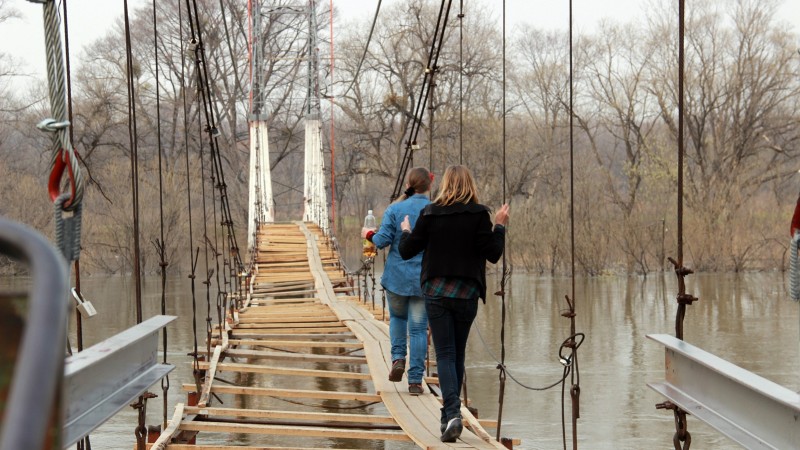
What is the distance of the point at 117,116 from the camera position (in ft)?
87.6

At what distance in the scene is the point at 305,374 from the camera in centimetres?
656

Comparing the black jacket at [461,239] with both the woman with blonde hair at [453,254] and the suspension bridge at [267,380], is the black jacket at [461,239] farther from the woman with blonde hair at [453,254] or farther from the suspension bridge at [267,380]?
the suspension bridge at [267,380]

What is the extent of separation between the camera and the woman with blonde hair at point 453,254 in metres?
4.04

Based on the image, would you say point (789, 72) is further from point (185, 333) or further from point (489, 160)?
point (185, 333)

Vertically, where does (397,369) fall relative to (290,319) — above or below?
above

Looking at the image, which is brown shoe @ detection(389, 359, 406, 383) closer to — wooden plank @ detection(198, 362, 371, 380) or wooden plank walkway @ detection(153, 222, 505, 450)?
wooden plank walkway @ detection(153, 222, 505, 450)

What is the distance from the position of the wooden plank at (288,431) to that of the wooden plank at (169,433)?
0.05m

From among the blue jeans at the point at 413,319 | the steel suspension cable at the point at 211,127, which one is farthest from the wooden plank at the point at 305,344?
the blue jeans at the point at 413,319

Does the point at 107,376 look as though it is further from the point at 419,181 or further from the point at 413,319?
the point at 413,319

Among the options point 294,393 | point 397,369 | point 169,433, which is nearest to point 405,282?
point 397,369

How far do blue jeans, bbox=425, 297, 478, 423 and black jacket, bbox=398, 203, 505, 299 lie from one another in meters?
0.10

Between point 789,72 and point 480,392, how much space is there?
1315 centimetres

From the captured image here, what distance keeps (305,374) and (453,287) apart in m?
2.67

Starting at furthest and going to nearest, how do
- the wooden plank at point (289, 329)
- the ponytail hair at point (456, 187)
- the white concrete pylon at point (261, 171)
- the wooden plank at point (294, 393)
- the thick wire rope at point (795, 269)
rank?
1. the white concrete pylon at point (261, 171)
2. the wooden plank at point (289, 329)
3. the wooden plank at point (294, 393)
4. the ponytail hair at point (456, 187)
5. the thick wire rope at point (795, 269)
